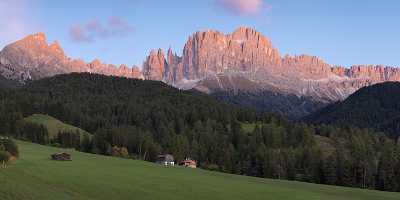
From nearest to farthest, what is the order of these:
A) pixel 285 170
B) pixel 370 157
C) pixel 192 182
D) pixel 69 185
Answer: pixel 69 185 → pixel 192 182 → pixel 370 157 → pixel 285 170

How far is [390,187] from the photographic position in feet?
463

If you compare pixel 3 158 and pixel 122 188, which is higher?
pixel 3 158

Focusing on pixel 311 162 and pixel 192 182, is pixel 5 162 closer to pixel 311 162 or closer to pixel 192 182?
pixel 192 182

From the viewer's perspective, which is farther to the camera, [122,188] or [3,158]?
[3,158]

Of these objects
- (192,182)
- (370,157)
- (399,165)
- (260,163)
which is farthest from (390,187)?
(192,182)

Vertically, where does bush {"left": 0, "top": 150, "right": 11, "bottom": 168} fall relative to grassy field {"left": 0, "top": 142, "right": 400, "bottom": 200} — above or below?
above

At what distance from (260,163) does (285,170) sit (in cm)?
1452

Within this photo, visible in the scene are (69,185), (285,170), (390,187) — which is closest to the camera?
(69,185)

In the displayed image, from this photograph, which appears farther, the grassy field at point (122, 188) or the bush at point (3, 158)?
the bush at point (3, 158)

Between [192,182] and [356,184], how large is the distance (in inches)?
3017

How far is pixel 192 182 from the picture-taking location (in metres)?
85.8

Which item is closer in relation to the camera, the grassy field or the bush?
the grassy field

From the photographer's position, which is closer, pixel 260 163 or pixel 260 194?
pixel 260 194

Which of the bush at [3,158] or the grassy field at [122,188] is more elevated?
the bush at [3,158]
